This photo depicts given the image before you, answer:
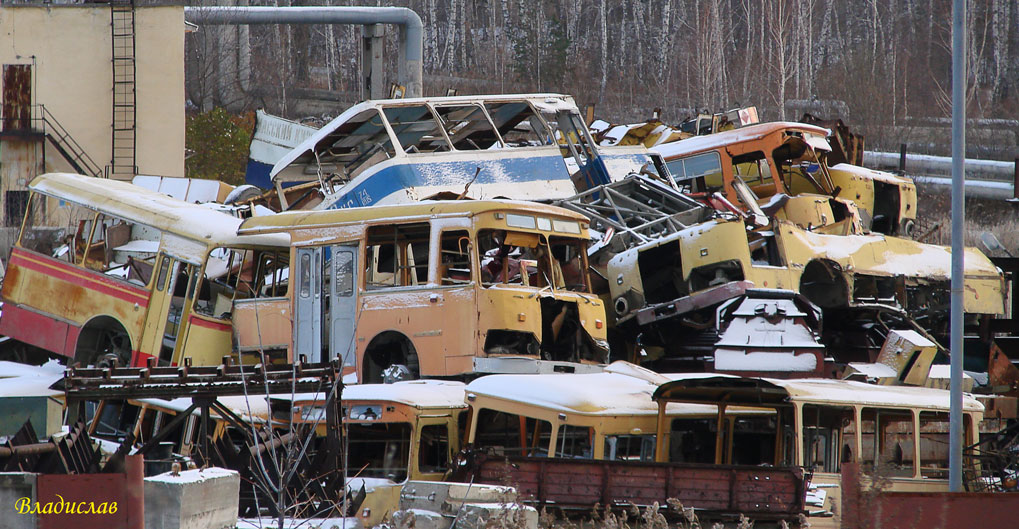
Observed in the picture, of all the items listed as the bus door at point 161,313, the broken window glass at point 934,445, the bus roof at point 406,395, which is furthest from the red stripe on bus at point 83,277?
the broken window glass at point 934,445

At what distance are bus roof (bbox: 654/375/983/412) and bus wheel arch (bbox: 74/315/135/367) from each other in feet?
27.1

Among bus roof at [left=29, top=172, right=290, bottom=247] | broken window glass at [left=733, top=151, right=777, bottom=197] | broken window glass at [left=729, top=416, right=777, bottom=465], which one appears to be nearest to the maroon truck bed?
broken window glass at [left=729, top=416, right=777, bottom=465]

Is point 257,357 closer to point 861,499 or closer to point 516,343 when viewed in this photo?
point 516,343

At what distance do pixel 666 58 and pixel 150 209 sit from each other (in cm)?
3740

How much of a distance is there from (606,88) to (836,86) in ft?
30.1

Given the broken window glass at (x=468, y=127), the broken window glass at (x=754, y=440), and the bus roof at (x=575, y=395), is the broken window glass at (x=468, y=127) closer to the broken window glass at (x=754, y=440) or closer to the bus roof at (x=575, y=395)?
the bus roof at (x=575, y=395)

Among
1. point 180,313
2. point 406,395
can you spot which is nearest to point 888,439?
point 406,395

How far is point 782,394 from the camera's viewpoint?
10.5 m

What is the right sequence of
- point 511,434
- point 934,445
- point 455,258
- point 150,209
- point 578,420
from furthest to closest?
1. point 150,209
2. point 455,258
3. point 934,445
4. point 511,434
5. point 578,420

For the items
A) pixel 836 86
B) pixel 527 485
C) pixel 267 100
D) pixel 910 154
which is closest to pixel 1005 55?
pixel 836 86

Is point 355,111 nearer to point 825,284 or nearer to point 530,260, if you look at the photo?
point 530,260

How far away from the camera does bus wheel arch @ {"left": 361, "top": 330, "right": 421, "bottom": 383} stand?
13641mm

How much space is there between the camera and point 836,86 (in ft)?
147

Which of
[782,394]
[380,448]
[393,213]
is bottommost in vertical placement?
[380,448]
